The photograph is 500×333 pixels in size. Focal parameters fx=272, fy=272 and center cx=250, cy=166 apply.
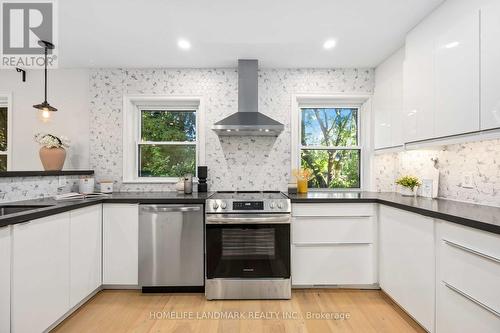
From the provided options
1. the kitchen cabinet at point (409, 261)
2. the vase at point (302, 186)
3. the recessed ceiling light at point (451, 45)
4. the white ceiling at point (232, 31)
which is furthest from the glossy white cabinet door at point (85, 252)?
the recessed ceiling light at point (451, 45)

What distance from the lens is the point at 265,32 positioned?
7.97ft

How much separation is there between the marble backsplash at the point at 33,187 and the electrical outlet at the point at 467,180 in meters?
3.67

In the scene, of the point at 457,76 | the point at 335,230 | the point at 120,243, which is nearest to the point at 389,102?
the point at 457,76

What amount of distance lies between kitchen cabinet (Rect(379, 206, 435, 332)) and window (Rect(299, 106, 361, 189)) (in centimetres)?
94

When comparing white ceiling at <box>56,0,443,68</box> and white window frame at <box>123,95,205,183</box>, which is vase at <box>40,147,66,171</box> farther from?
white ceiling at <box>56,0,443,68</box>

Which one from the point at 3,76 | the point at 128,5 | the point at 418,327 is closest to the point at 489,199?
the point at 418,327

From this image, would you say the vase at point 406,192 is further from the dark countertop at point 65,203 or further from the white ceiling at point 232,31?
the dark countertop at point 65,203

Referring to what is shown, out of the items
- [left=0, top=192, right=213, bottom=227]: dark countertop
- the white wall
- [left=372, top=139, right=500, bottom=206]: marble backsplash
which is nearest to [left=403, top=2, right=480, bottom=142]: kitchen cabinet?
[left=372, top=139, right=500, bottom=206]: marble backsplash

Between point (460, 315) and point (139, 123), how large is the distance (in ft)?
11.5

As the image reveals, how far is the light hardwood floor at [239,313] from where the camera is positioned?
80.9 inches

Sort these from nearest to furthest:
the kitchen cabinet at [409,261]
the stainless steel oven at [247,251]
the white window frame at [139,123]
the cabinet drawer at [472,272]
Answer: the cabinet drawer at [472,272] < the kitchen cabinet at [409,261] < the stainless steel oven at [247,251] < the white window frame at [139,123]

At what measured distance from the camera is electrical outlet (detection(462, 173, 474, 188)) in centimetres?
212

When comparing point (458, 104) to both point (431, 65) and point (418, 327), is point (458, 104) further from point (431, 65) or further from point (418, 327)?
point (418, 327)

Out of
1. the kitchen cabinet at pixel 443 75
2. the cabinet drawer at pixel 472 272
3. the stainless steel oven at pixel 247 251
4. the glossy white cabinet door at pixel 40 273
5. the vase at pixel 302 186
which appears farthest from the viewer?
the vase at pixel 302 186
